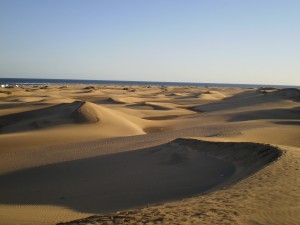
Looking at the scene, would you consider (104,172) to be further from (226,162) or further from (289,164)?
(289,164)

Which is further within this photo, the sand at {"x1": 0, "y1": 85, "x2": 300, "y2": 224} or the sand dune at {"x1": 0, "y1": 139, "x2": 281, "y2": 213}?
the sand dune at {"x1": 0, "y1": 139, "x2": 281, "y2": 213}

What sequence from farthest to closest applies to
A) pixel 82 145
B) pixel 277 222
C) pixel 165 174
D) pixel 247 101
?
pixel 247 101 < pixel 82 145 < pixel 165 174 < pixel 277 222

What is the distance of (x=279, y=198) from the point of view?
7.04 m

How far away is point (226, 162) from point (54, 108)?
2012cm

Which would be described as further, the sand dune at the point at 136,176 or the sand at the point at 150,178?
the sand dune at the point at 136,176

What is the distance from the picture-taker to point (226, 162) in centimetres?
1221

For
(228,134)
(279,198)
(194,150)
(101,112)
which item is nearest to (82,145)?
(194,150)

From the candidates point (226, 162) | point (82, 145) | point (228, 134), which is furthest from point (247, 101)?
point (226, 162)

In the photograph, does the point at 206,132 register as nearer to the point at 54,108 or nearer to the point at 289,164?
the point at 289,164

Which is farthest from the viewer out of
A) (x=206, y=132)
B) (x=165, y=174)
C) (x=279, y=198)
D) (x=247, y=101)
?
(x=247, y=101)

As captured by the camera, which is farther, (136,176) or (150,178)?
(136,176)

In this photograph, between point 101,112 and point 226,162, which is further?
point 101,112

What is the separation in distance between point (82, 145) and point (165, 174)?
7245 mm

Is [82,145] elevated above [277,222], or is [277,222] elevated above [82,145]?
[277,222]
